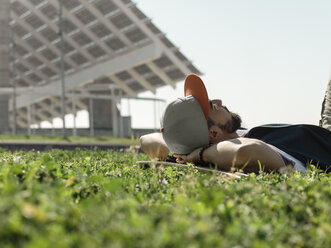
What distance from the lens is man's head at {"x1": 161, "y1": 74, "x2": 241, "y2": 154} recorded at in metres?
3.75

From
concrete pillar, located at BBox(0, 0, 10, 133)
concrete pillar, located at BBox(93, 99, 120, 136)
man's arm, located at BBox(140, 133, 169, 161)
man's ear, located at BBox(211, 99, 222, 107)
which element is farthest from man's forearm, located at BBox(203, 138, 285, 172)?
concrete pillar, located at BBox(93, 99, 120, 136)

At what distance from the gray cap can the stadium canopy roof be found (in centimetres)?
2840

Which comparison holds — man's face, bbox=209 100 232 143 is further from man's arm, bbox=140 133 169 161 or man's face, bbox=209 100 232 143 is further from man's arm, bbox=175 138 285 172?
man's arm, bbox=140 133 169 161

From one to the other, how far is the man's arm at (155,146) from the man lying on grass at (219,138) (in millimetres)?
462

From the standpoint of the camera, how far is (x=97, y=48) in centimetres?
3628

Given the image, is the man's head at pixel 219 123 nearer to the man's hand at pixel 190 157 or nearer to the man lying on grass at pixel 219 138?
the man lying on grass at pixel 219 138

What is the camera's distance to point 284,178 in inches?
114

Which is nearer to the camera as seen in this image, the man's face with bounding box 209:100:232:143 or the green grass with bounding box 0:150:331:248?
the green grass with bounding box 0:150:331:248

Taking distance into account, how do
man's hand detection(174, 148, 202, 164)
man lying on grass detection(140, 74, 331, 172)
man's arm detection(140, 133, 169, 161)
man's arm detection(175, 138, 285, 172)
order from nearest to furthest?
man's arm detection(175, 138, 285, 172) < man lying on grass detection(140, 74, 331, 172) < man's hand detection(174, 148, 202, 164) < man's arm detection(140, 133, 169, 161)

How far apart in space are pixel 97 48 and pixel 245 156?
34193 millimetres

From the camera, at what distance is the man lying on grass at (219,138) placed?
346 centimetres

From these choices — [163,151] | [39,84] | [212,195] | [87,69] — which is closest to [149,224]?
[212,195]

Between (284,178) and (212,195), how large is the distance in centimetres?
131

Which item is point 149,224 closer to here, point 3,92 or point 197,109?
point 197,109
